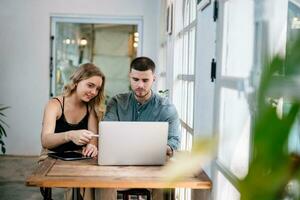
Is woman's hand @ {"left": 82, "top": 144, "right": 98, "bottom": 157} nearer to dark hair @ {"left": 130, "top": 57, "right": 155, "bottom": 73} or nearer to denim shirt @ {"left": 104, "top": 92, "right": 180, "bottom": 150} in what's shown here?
denim shirt @ {"left": 104, "top": 92, "right": 180, "bottom": 150}

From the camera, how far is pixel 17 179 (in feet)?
15.3

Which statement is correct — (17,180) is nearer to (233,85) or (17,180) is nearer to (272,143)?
(233,85)

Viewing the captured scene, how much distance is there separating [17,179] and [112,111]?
2.51 meters

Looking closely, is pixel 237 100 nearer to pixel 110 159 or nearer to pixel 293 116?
pixel 110 159

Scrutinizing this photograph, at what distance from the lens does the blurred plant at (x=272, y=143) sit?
1.12 feet

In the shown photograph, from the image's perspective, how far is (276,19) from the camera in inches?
40.9

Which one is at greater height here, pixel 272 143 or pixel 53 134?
pixel 272 143

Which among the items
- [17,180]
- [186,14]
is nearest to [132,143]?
[186,14]

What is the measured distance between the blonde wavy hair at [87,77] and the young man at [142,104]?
0.06 meters

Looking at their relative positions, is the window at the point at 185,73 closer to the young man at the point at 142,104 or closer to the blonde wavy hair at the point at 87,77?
the young man at the point at 142,104

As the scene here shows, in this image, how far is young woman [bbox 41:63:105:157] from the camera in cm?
244

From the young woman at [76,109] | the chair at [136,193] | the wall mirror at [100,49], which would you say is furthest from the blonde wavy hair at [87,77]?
the wall mirror at [100,49]

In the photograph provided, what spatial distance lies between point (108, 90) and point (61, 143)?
3.83 metres

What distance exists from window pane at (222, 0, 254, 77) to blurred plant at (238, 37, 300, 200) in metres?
0.98
